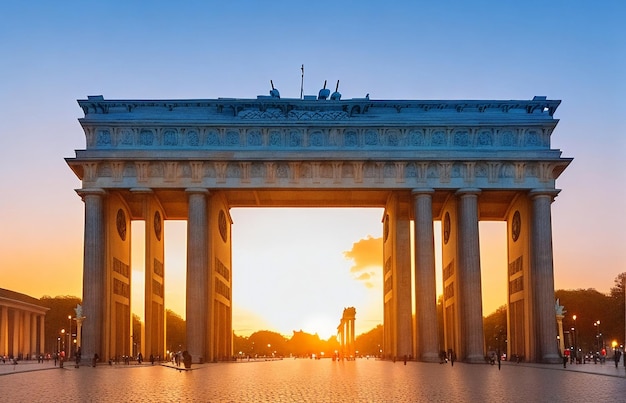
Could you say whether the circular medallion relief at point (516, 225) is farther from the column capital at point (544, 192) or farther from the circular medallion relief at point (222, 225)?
the circular medallion relief at point (222, 225)

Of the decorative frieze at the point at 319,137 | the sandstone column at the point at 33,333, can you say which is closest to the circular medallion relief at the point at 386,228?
the decorative frieze at the point at 319,137

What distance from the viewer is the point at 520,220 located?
6644cm

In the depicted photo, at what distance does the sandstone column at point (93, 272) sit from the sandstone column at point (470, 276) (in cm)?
2533

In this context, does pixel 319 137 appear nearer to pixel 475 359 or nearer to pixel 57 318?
pixel 475 359

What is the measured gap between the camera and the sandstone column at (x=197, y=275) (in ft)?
201

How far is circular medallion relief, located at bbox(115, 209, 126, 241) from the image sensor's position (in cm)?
6695

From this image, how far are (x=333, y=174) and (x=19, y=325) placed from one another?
6973 cm

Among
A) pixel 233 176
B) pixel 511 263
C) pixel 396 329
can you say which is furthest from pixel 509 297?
pixel 233 176

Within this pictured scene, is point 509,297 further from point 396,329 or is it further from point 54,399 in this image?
point 54,399

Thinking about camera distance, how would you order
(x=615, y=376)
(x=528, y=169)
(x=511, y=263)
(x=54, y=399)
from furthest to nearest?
(x=511, y=263) → (x=528, y=169) → (x=615, y=376) → (x=54, y=399)

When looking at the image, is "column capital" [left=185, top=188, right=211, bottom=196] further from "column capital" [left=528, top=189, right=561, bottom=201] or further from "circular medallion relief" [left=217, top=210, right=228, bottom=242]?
"column capital" [left=528, top=189, right=561, bottom=201]

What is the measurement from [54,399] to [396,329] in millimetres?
42666

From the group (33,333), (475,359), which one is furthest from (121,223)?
(33,333)

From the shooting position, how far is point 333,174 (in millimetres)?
63500
